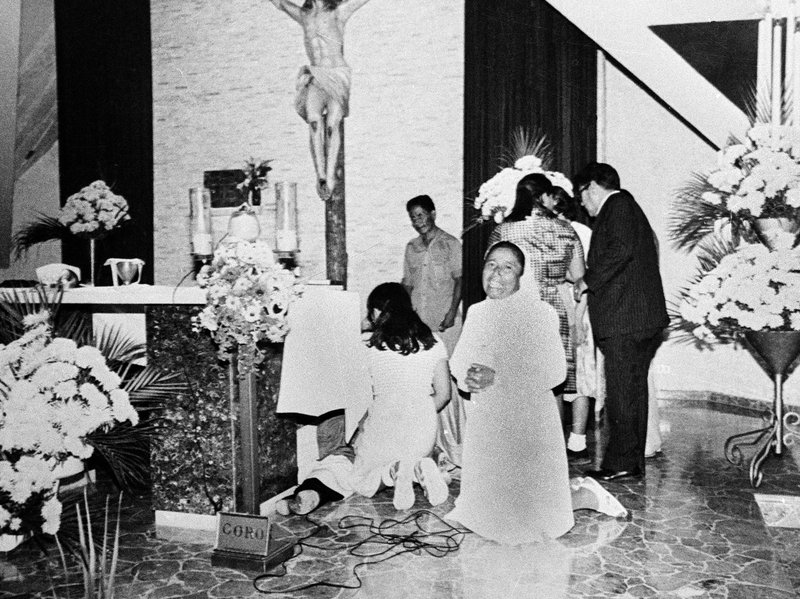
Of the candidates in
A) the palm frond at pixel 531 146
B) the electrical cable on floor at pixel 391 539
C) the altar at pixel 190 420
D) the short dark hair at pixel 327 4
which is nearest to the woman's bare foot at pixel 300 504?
the electrical cable on floor at pixel 391 539

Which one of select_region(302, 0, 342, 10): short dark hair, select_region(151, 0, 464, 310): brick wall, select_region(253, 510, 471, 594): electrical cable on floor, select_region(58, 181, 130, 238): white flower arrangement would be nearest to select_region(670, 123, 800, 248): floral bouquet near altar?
select_region(253, 510, 471, 594): electrical cable on floor

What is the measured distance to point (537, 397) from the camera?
3.43m

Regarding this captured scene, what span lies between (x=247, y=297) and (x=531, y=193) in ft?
7.14

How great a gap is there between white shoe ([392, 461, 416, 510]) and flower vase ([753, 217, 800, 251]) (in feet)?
7.31

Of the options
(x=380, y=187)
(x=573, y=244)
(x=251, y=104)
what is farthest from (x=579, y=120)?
(x=251, y=104)

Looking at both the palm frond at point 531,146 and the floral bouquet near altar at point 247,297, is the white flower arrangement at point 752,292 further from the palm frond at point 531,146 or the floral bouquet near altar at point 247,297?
the palm frond at point 531,146

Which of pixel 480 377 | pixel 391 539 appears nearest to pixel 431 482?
pixel 391 539

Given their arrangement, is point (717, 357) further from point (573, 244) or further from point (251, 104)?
point (251, 104)

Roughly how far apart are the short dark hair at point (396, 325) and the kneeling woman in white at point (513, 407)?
22.5 inches

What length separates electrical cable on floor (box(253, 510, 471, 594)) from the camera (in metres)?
3.21

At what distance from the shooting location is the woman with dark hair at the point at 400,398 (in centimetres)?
408

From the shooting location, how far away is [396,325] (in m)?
4.07

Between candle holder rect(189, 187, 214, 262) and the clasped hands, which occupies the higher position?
candle holder rect(189, 187, 214, 262)

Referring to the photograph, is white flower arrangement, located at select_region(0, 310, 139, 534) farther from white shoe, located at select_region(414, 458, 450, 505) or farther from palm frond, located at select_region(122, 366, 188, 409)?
white shoe, located at select_region(414, 458, 450, 505)
